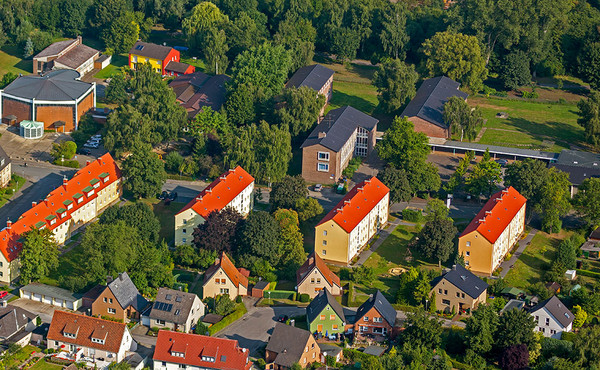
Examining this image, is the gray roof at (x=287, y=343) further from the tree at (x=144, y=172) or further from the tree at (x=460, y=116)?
the tree at (x=460, y=116)

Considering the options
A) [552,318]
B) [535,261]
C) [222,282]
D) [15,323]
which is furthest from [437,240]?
[15,323]

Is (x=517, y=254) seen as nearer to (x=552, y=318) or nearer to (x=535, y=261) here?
(x=535, y=261)

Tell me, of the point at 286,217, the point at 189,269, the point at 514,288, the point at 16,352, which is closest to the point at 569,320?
the point at 514,288

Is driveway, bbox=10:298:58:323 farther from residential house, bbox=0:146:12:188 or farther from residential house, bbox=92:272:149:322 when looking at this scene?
residential house, bbox=0:146:12:188

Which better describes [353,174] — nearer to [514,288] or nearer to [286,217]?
[286,217]

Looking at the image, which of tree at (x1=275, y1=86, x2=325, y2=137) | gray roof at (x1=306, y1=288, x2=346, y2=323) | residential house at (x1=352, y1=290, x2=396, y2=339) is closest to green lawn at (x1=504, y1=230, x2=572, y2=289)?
residential house at (x1=352, y1=290, x2=396, y2=339)

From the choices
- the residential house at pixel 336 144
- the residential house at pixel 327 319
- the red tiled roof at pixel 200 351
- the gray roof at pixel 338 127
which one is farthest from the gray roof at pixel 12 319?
the gray roof at pixel 338 127
